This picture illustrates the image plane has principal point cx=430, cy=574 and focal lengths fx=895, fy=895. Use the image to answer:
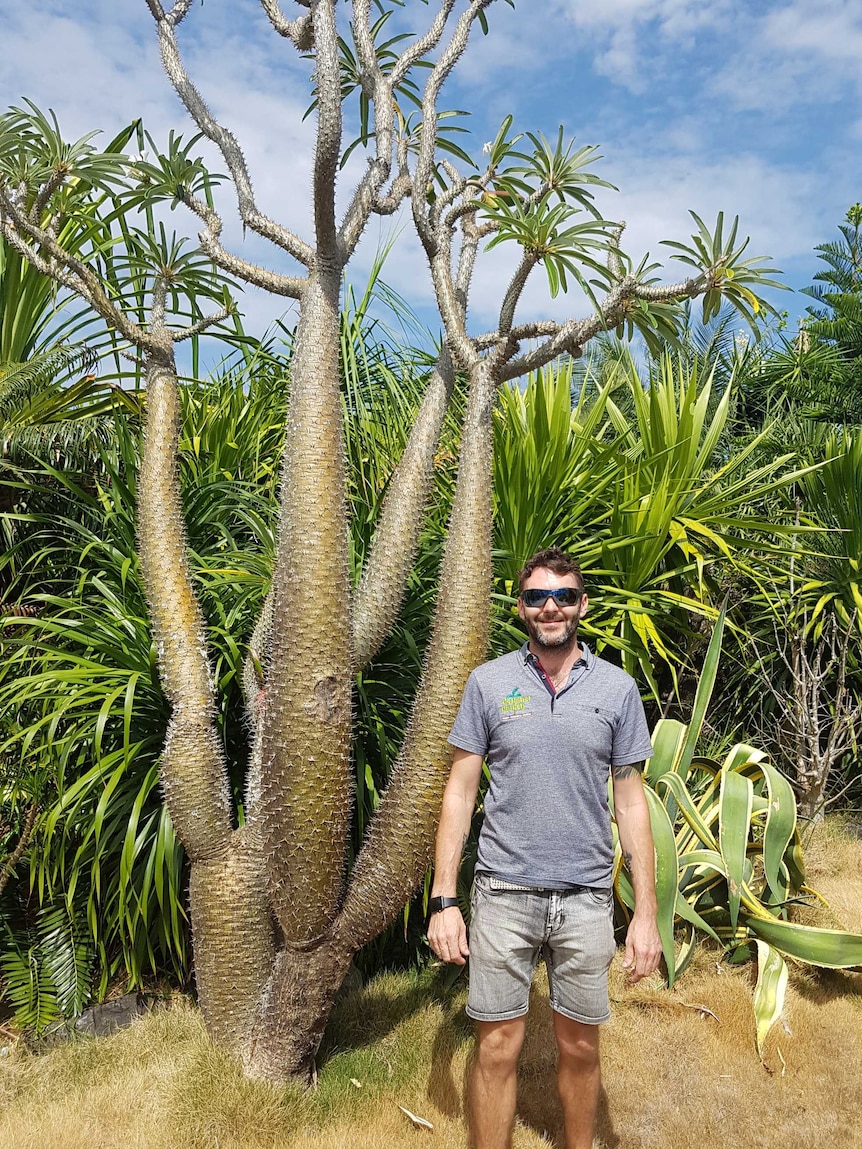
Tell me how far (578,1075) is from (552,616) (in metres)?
1.39

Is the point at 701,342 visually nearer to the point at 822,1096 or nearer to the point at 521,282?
the point at 521,282

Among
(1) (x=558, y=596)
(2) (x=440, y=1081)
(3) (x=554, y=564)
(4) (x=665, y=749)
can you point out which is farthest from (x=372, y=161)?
(2) (x=440, y=1081)

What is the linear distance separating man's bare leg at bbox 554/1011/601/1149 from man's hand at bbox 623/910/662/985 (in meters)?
0.23

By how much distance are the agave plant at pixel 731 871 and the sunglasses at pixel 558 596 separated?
1.30m

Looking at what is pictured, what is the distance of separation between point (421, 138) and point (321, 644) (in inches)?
87.9

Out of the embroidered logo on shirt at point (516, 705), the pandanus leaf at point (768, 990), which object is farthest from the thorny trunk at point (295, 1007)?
the pandanus leaf at point (768, 990)

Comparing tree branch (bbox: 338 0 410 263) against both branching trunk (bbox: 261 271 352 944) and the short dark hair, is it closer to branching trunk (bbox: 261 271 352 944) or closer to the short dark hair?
branching trunk (bbox: 261 271 352 944)

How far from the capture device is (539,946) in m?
2.68

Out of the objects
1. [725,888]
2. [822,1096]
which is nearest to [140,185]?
[725,888]

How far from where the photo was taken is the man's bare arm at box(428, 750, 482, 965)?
2.61m

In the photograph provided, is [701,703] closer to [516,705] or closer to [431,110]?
[516,705]

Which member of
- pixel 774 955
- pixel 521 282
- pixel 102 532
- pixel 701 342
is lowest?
pixel 774 955

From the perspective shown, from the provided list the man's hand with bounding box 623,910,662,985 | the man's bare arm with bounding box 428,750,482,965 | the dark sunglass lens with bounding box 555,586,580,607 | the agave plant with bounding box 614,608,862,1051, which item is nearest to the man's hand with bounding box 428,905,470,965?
the man's bare arm with bounding box 428,750,482,965

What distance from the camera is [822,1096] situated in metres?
3.24
